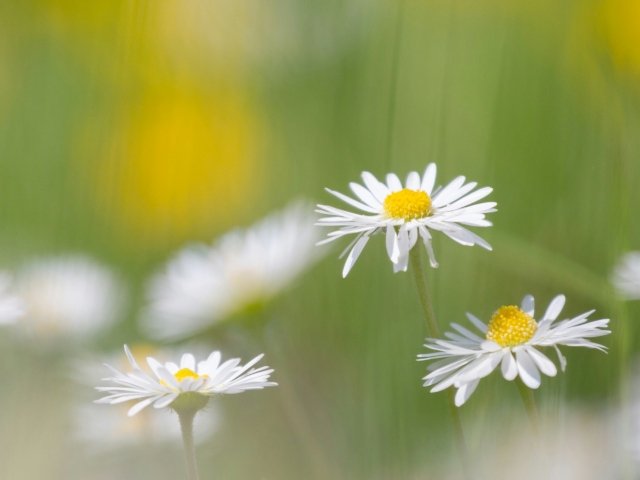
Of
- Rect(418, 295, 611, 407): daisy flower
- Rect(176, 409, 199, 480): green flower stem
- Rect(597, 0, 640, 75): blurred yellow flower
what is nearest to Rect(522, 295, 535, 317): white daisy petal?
Rect(418, 295, 611, 407): daisy flower

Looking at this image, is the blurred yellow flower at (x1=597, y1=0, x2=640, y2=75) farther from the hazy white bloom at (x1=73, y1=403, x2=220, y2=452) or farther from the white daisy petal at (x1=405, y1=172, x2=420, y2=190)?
the hazy white bloom at (x1=73, y1=403, x2=220, y2=452)

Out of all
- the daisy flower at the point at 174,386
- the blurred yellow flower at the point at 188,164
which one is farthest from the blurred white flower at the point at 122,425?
the blurred yellow flower at the point at 188,164

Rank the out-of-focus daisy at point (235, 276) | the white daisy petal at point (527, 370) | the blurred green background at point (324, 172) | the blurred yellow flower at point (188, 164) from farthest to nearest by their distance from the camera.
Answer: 1. the blurred yellow flower at point (188, 164)
2. the out-of-focus daisy at point (235, 276)
3. the blurred green background at point (324, 172)
4. the white daisy petal at point (527, 370)

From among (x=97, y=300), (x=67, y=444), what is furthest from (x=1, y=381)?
(x=97, y=300)

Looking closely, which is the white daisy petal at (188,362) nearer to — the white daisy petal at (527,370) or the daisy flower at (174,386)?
the daisy flower at (174,386)

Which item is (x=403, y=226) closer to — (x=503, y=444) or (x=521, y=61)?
(x=503, y=444)

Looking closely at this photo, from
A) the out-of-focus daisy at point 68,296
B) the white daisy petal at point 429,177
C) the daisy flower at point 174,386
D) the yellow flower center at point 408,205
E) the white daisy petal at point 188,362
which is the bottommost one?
the daisy flower at point 174,386
